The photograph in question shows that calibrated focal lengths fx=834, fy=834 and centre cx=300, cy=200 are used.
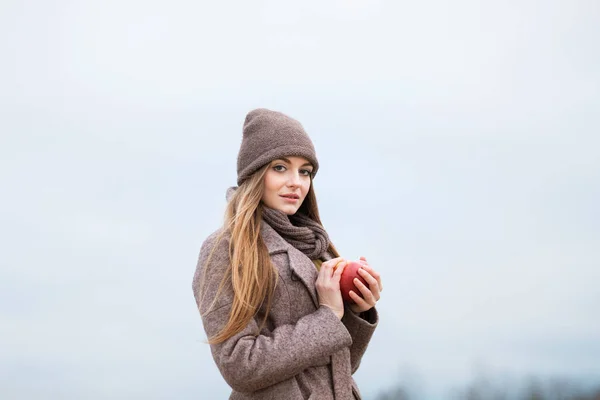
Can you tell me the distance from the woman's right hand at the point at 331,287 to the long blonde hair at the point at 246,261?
13.0 inches

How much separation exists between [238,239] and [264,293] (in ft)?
1.37

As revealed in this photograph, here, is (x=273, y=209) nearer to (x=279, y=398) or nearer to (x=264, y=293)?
(x=264, y=293)

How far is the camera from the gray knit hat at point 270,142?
19.1ft

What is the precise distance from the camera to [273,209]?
19.6 ft

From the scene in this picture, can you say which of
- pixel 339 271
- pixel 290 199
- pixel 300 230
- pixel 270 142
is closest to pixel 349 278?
pixel 339 271

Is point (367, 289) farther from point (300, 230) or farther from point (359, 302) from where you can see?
point (300, 230)

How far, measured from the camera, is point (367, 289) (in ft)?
18.8

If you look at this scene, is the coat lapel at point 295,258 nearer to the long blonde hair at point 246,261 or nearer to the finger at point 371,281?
the long blonde hair at point 246,261

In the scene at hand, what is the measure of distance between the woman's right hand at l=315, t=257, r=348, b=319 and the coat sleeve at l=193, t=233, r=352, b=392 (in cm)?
8

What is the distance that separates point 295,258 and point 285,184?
53 centimetres

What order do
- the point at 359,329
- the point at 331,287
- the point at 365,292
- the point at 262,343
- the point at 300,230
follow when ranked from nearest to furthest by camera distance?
the point at 262,343
the point at 331,287
the point at 365,292
the point at 300,230
the point at 359,329

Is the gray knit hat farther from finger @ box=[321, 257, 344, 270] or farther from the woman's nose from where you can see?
finger @ box=[321, 257, 344, 270]

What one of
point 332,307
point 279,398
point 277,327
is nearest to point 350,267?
point 332,307

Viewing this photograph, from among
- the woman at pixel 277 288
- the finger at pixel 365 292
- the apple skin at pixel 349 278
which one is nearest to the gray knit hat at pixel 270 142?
the woman at pixel 277 288
